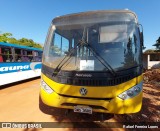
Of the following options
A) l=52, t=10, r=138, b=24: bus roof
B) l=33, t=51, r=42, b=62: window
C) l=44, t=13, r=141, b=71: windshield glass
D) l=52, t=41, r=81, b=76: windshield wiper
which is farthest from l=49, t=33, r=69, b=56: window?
l=33, t=51, r=42, b=62: window

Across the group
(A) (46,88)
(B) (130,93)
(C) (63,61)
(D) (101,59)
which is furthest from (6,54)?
(B) (130,93)

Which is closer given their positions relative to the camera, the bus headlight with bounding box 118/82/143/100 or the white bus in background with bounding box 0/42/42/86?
the bus headlight with bounding box 118/82/143/100

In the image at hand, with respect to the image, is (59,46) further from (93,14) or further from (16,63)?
(16,63)

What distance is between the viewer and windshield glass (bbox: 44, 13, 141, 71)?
13.6 feet

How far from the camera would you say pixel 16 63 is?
1102 cm

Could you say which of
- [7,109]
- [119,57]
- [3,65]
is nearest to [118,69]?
[119,57]

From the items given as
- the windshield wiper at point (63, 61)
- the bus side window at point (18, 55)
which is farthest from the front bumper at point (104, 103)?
the bus side window at point (18, 55)

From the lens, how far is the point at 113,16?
4.39 metres

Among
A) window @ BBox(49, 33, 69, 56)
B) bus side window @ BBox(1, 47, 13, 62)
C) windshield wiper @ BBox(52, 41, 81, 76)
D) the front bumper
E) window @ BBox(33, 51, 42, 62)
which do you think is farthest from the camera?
window @ BBox(33, 51, 42, 62)

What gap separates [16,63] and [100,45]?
26.7 feet

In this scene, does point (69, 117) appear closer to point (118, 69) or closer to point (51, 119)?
point (51, 119)

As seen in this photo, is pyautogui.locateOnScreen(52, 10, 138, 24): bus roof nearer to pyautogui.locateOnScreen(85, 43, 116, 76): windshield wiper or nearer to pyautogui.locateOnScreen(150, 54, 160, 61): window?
pyautogui.locateOnScreen(85, 43, 116, 76): windshield wiper

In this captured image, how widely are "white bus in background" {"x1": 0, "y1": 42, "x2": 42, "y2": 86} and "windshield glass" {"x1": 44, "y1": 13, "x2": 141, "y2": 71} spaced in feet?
20.0

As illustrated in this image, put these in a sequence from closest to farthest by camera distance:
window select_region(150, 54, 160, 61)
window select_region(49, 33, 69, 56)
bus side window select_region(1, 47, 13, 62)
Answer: window select_region(49, 33, 69, 56) → bus side window select_region(1, 47, 13, 62) → window select_region(150, 54, 160, 61)
